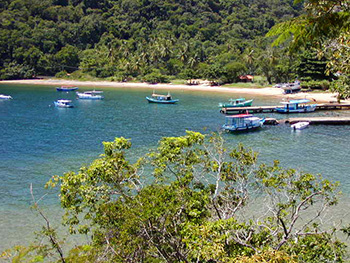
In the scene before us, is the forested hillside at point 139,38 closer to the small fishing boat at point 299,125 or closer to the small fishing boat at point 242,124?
the small fishing boat at point 299,125

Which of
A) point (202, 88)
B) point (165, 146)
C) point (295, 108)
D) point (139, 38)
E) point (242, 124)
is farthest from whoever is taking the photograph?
point (139, 38)

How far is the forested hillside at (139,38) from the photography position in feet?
377

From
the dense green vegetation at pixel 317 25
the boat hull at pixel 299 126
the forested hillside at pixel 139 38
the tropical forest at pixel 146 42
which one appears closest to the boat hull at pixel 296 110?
the boat hull at pixel 299 126

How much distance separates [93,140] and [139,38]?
369 ft

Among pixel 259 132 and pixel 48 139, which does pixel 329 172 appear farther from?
pixel 48 139

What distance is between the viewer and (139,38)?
147 meters

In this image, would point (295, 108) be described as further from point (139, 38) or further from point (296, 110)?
point (139, 38)

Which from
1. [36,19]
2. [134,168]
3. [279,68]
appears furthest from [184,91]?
[36,19]

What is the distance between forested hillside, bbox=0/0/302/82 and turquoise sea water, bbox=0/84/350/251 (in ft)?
139

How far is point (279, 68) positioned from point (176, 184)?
8471 centimetres

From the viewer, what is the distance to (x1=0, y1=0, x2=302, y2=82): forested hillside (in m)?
115

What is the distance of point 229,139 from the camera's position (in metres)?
40.4

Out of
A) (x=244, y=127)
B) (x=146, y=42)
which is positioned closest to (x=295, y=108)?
(x=244, y=127)

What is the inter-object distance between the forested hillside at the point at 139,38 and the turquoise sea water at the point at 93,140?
42.5 meters
